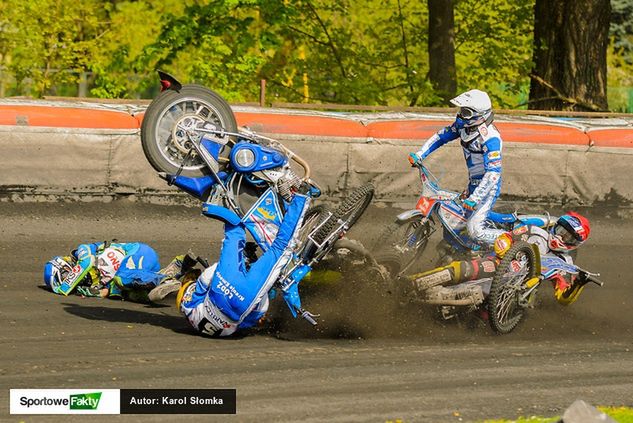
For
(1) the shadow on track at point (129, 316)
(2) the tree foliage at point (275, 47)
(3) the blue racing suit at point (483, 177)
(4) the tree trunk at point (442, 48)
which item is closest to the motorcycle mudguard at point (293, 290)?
(1) the shadow on track at point (129, 316)

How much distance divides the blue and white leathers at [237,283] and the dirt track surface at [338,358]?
21 centimetres

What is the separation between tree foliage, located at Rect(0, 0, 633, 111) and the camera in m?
20.5

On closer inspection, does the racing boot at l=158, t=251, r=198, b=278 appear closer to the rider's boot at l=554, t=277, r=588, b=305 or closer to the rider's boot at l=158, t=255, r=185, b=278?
the rider's boot at l=158, t=255, r=185, b=278

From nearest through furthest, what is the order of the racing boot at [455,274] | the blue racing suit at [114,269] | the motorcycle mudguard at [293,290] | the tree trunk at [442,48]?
the motorcycle mudguard at [293,290] < the racing boot at [455,274] < the blue racing suit at [114,269] < the tree trunk at [442,48]

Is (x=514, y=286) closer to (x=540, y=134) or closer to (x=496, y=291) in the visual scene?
(x=496, y=291)

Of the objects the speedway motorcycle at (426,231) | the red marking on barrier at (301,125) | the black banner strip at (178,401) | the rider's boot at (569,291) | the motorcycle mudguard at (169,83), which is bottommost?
the rider's boot at (569,291)

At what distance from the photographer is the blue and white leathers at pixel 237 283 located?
373 inches

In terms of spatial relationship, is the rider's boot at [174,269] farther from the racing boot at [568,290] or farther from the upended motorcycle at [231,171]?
the racing boot at [568,290]

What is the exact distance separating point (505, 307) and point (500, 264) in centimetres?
45

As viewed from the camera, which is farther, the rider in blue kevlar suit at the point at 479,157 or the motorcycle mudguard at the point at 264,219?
the rider in blue kevlar suit at the point at 479,157

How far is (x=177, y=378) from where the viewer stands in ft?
27.3

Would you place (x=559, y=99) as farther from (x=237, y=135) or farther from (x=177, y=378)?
(x=177, y=378)

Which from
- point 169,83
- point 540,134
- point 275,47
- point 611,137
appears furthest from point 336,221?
point 275,47

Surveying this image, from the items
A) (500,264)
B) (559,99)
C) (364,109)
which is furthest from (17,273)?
(559,99)
